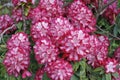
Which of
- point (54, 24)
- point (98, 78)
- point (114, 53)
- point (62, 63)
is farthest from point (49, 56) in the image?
point (114, 53)

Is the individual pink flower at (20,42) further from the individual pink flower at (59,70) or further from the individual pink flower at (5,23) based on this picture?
the individual pink flower at (5,23)

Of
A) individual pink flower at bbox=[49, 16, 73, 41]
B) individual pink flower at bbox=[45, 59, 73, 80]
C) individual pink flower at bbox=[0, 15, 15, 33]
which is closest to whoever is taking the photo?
individual pink flower at bbox=[45, 59, 73, 80]

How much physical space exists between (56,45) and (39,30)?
0.18 meters

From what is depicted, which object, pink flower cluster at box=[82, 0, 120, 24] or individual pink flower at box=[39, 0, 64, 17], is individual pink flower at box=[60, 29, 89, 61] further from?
pink flower cluster at box=[82, 0, 120, 24]

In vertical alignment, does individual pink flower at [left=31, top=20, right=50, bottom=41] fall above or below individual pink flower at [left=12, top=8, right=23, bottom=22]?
below

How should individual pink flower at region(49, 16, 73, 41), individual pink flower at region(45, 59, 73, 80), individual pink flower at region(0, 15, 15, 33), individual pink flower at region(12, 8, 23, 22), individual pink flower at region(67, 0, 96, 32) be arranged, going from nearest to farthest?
individual pink flower at region(45, 59, 73, 80)
individual pink flower at region(49, 16, 73, 41)
individual pink flower at region(67, 0, 96, 32)
individual pink flower at region(12, 8, 23, 22)
individual pink flower at region(0, 15, 15, 33)

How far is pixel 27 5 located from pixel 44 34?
0.28 meters

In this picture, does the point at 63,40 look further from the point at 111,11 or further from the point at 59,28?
the point at 111,11

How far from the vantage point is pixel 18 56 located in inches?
88.7

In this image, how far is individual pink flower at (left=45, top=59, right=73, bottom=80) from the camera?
2180 millimetres

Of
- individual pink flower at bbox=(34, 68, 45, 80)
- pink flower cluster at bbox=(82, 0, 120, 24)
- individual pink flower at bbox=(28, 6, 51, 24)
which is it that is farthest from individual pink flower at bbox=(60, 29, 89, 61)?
pink flower cluster at bbox=(82, 0, 120, 24)

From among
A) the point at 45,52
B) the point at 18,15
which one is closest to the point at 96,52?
the point at 45,52

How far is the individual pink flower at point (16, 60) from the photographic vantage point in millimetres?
2252

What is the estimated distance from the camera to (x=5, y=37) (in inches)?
109
